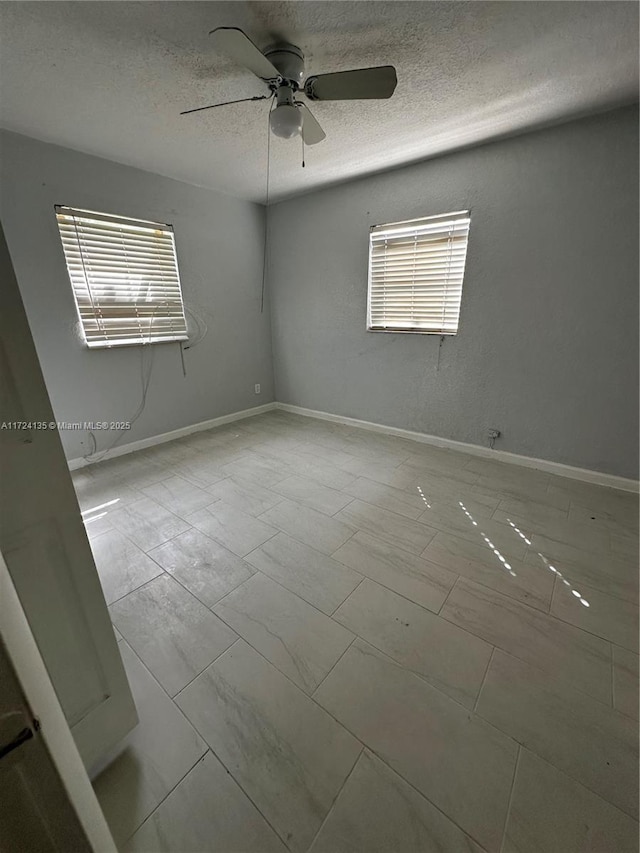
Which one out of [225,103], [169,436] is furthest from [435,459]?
[225,103]

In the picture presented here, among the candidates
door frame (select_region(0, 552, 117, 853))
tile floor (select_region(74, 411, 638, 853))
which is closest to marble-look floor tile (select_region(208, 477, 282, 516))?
tile floor (select_region(74, 411, 638, 853))

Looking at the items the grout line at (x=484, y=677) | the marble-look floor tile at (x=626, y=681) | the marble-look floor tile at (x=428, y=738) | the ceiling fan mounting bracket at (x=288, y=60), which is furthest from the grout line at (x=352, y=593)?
the ceiling fan mounting bracket at (x=288, y=60)

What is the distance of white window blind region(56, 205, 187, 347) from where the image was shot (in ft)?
8.48

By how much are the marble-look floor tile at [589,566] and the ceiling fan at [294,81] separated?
237cm

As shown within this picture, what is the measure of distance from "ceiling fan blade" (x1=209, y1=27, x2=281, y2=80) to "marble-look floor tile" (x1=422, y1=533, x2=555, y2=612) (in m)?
2.36

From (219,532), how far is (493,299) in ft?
8.69

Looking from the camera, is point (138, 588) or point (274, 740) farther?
point (138, 588)

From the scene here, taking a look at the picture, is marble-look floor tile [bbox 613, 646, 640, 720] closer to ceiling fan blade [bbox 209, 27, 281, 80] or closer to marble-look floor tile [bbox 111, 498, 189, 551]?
→ marble-look floor tile [bbox 111, 498, 189, 551]

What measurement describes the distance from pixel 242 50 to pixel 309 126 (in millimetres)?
545

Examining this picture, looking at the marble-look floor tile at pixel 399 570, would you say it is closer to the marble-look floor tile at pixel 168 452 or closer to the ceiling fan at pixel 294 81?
the marble-look floor tile at pixel 168 452

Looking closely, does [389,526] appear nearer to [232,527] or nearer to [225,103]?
[232,527]

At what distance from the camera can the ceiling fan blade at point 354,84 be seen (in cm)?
142

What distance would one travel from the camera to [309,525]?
204 cm

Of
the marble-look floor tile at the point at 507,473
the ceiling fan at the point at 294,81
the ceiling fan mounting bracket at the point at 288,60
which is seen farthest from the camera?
the marble-look floor tile at the point at 507,473
